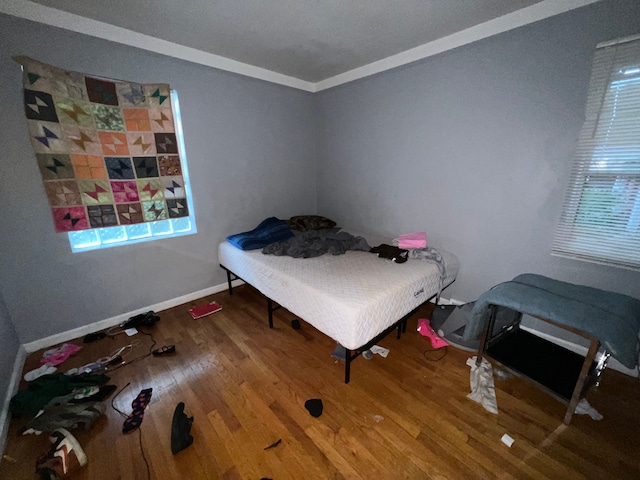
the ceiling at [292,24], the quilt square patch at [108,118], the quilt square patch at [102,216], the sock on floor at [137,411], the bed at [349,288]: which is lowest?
the sock on floor at [137,411]

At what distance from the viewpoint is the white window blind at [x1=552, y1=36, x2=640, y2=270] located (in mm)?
1624

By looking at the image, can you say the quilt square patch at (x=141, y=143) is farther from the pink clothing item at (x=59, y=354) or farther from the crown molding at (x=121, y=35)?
the pink clothing item at (x=59, y=354)

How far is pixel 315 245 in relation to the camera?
2.64 m

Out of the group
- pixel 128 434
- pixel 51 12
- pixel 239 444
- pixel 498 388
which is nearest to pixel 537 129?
pixel 498 388

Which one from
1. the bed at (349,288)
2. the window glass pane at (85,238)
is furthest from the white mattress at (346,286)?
the window glass pane at (85,238)

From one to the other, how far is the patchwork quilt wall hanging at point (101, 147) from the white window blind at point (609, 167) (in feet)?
11.4

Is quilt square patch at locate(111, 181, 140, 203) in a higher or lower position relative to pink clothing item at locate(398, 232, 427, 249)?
higher

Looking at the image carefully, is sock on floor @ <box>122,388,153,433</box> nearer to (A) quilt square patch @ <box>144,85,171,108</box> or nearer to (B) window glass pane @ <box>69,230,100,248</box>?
(B) window glass pane @ <box>69,230,100,248</box>

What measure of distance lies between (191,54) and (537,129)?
3.19m

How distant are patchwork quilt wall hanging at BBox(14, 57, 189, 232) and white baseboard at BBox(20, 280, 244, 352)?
0.93m

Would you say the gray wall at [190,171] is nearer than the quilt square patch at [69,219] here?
Yes

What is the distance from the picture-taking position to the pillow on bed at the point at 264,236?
8.80ft

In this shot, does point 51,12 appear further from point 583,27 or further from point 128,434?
point 583,27

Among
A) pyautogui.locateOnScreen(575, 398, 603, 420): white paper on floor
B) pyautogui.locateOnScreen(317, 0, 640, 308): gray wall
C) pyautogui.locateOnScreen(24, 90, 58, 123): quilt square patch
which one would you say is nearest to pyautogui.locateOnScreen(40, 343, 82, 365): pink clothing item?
pyautogui.locateOnScreen(24, 90, 58, 123): quilt square patch
